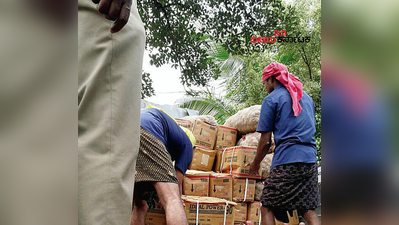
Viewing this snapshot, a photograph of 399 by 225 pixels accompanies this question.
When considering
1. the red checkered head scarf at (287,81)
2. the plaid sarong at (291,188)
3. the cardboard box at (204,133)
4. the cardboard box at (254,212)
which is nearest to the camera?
the plaid sarong at (291,188)

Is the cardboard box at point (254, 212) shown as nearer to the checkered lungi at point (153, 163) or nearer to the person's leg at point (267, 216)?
the person's leg at point (267, 216)

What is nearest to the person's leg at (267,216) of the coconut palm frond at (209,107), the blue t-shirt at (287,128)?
the blue t-shirt at (287,128)

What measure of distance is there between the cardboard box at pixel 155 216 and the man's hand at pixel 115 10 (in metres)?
2.79

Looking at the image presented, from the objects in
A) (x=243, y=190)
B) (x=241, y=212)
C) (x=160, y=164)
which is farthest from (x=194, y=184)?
(x=160, y=164)

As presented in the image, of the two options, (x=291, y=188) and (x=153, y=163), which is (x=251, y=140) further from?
(x=153, y=163)

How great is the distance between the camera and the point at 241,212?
15.4 ft

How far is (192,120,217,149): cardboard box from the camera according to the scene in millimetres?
5014

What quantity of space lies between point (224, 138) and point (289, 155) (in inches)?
54.1

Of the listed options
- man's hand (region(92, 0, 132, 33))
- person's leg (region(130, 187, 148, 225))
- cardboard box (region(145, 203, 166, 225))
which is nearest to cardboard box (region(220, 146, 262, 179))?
cardboard box (region(145, 203, 166, 225))

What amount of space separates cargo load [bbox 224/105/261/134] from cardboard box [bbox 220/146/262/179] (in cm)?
50

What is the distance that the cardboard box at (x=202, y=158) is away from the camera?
4.88m
